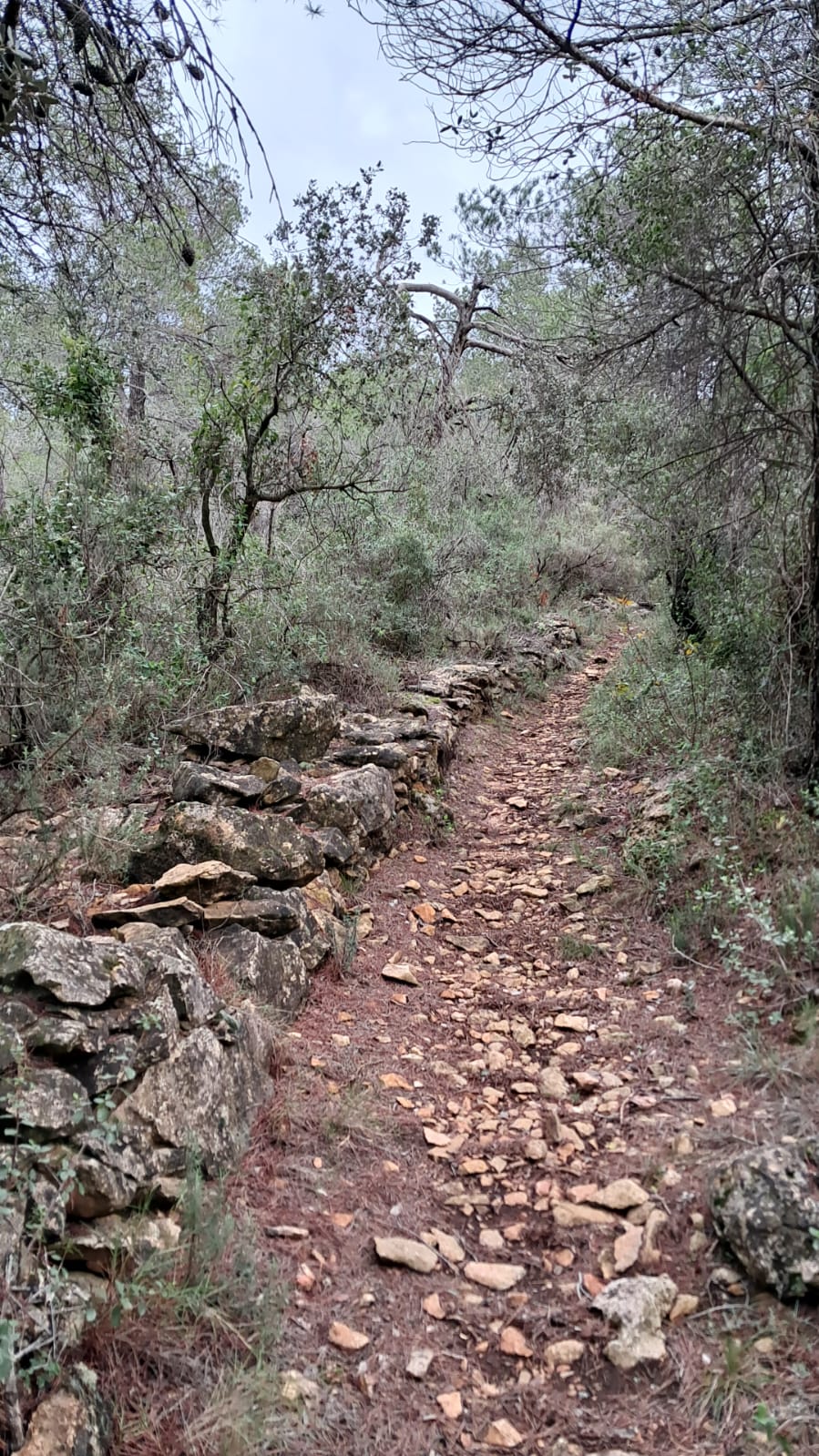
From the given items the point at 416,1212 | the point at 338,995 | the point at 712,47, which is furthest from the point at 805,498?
the point at 416,1212

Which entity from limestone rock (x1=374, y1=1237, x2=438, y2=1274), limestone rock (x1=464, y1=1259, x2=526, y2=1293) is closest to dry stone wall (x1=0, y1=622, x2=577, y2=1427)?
limestone rock (x1=374, y1=1237, x2=438, y2=1274)

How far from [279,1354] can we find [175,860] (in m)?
2.21

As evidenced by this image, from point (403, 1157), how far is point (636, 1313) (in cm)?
94

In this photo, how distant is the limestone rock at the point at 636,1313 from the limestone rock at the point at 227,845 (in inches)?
91.7

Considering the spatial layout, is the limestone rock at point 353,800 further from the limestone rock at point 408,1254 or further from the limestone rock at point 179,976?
the limestone rock at point 408,1254

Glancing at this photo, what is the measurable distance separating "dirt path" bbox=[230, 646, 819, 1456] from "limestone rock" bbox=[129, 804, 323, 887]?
2.02 ft

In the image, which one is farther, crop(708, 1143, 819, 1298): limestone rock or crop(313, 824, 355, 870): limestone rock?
crop(313, 824, 355, 870): limestone rock

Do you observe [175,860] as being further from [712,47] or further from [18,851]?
[712,47]

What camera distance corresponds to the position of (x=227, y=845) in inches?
155

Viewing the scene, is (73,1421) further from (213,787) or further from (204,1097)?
(213,787)

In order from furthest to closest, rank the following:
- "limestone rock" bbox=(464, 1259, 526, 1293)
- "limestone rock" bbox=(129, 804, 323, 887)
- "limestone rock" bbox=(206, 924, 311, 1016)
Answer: "limestone rock" bbox=(129, 804, 323, 887) → "limestone rock" bbox=(206, 924, 311, 1016) → "limestone rock" bbox=(464, 1259, 526, 1293)

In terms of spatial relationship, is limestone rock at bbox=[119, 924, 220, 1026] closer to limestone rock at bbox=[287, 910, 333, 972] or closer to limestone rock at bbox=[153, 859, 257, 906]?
limestone rock at bbox=[153, 859, 257, 906]

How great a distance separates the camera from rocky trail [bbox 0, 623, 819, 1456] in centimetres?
194

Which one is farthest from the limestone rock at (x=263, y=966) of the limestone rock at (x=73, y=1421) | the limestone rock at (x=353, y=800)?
the limestone rock at (x=73, y=1421)
